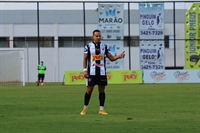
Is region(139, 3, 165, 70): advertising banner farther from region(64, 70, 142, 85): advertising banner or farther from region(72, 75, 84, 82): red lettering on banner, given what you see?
region(72, 75, 84, 82): red lettering on banner

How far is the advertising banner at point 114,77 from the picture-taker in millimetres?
40500

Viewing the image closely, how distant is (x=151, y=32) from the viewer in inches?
1682

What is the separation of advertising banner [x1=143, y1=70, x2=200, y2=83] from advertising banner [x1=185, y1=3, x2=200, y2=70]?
1.89 meters

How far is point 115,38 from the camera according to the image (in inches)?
1688

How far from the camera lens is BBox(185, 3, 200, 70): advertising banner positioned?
43000 mm

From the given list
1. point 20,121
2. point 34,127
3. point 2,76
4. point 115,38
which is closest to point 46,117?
point 20,121

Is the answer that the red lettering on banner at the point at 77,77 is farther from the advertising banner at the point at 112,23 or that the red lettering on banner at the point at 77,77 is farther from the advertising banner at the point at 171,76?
the advertising banner at the point at 171,76

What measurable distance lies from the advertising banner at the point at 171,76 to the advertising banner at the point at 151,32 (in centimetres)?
109

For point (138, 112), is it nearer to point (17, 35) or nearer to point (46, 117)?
point (46, 117)

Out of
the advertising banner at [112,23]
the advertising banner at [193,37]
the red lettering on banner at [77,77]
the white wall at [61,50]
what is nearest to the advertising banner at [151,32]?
the advertising banner at [112,23]

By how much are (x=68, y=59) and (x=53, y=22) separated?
521 centimetres

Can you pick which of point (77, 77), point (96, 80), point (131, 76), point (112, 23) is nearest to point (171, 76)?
point (131, 76)

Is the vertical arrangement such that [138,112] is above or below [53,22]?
below

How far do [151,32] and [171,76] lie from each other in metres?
4.21
